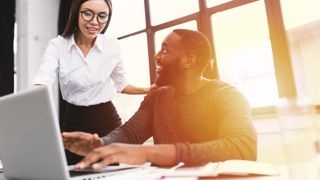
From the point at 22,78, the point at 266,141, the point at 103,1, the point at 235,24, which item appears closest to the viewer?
the point at 103,1

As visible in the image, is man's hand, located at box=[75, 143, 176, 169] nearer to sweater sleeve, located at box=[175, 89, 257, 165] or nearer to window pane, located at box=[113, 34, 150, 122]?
sweater sleeve, located at box=[175, 89, 257, 165]

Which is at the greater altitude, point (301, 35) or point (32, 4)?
point (32, 4)

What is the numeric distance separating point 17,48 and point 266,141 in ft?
8.84

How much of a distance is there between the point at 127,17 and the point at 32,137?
8.85 ft

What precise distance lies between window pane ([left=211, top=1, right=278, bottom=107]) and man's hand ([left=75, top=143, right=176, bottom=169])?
1.39 m

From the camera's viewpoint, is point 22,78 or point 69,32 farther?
point 22,78

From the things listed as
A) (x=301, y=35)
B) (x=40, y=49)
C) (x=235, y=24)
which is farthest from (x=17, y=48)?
(x=301, y=35)

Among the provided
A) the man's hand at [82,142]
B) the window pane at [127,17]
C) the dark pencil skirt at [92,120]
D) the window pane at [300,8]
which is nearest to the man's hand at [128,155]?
the man's hand at [82,142]

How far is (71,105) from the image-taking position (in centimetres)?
198

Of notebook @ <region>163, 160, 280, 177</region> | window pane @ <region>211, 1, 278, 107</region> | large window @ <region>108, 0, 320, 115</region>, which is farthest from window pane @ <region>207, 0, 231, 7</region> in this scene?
notebook @ <region>163, 160, 280, 177</region>

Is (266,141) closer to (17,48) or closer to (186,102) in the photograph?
(186,102)

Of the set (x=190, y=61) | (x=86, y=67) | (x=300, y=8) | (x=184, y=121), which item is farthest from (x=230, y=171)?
(x=300, y=8)

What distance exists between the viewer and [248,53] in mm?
2414

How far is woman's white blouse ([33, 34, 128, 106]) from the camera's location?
6.34ft
